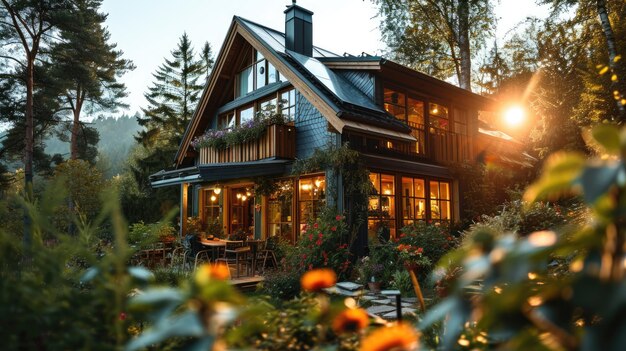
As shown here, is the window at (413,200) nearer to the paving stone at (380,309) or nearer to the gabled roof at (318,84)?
the gabled roof at (318,84)

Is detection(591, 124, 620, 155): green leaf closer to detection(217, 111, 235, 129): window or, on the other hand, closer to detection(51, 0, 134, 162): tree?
detection(217, 111, 235, 129): window

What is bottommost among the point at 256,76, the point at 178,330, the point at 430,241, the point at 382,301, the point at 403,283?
the point at 382,301

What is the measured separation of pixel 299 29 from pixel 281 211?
17.5 feet

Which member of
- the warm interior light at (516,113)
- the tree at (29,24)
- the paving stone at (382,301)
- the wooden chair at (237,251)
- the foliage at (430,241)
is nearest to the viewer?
the paving stone at (382,301)

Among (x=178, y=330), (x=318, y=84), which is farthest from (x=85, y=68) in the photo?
(x=178, y=330)

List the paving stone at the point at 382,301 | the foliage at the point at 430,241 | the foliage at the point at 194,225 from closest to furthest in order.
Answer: the paving stone at the point at 382,301 < the foliage at the point at 430,241 < the foliage at the point at 194,225

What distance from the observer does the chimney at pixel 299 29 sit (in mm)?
11492

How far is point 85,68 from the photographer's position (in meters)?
19.9

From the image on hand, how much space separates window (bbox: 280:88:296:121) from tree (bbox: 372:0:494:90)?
8407 millimetres

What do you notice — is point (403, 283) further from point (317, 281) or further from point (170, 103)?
point (170, 103)

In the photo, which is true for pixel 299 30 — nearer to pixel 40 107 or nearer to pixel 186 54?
pixel 40 107

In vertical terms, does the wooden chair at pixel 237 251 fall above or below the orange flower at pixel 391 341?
below

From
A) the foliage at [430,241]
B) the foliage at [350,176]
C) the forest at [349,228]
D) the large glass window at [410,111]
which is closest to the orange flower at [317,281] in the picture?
the forest at [349,228]

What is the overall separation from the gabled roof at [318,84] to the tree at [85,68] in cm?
1005
